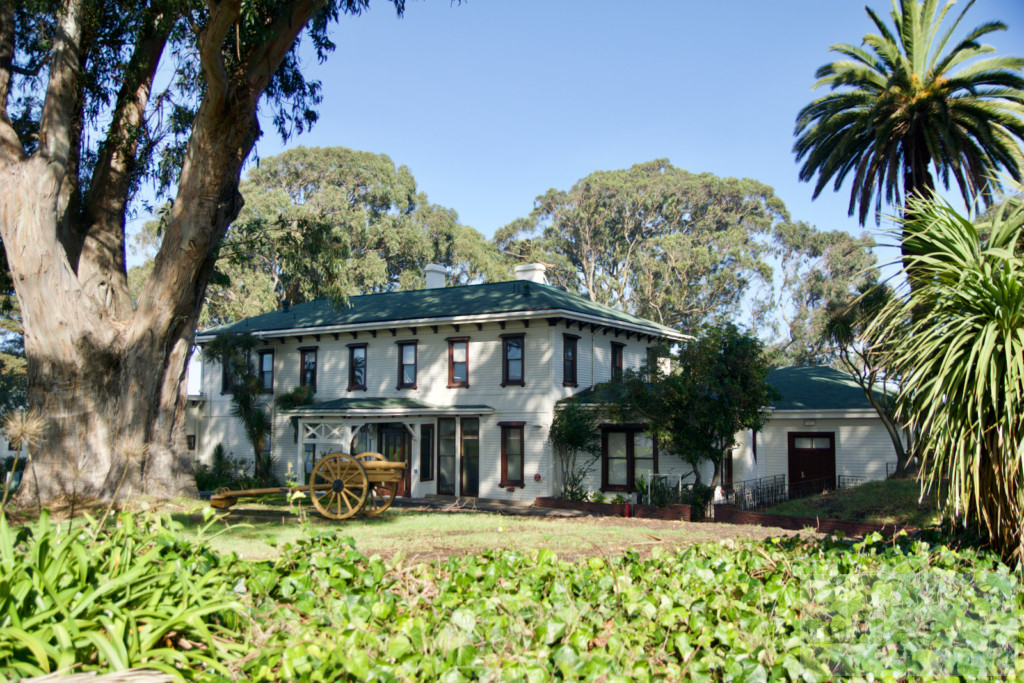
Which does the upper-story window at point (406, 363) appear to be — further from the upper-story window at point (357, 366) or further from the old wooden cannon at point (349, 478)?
the old wooden cannon at point (349, 478)

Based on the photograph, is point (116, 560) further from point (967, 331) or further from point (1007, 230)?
point (1007, 230)

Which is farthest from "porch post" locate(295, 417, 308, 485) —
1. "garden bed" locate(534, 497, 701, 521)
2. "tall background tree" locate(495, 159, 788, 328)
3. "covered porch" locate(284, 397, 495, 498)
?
"tall background tree" locate(495, 159, 788, 328)

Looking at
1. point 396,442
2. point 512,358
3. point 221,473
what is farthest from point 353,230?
point 512,358

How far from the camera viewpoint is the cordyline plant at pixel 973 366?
5453mm

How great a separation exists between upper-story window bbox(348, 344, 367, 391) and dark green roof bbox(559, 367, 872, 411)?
8.30 m

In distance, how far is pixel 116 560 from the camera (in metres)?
3.86

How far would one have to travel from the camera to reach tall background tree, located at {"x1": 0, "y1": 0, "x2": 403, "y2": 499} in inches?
565

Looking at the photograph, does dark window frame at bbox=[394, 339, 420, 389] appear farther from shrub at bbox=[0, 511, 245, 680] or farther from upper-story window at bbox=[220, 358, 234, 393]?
shrub at bbox=[0, 511, 245, 680]

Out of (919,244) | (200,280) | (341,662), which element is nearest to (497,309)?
(200,280)

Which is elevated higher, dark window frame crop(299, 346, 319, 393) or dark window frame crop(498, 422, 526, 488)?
dark window frame crop(299, 346, 319, 393)

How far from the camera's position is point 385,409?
2586cm

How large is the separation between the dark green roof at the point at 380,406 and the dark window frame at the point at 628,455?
155 inches

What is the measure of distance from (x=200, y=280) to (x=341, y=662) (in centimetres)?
1633

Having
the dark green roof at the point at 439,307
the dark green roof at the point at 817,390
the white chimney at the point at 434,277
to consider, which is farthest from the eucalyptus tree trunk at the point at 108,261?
the dark green roof at the point at 817,390
